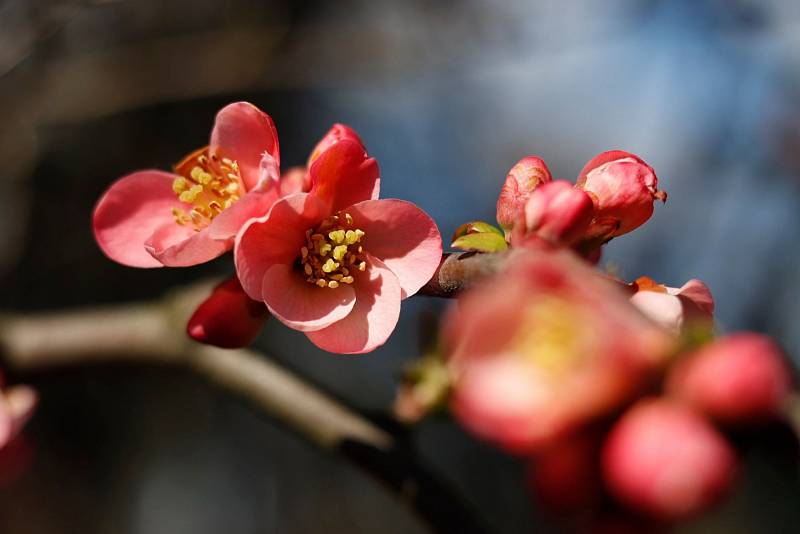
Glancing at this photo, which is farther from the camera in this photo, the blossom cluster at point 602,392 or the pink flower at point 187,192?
the pink flower at point 187,192

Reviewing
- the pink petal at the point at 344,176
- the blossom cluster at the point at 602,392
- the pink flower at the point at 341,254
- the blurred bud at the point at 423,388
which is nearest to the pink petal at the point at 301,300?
the pink flower at the point at 341,254

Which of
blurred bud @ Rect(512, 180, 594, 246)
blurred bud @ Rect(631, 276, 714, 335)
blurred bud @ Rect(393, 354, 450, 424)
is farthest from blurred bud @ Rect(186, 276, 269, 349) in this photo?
blurred bud @ Rect(631, 276, 714, 335)

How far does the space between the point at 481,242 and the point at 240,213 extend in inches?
13.6

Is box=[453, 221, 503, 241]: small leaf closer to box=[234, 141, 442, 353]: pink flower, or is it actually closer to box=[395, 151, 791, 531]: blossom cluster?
box=[234, 141, 442, 353]: pink flower

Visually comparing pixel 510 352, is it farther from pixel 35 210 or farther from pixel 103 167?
pixel 103 167

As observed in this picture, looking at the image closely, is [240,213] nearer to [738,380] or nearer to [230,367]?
[738,380]

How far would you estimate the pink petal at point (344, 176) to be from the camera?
105cm

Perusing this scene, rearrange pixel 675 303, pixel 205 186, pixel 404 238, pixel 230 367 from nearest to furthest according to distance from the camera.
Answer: pixel 675 303, pixel 404 238, pixel 205 186, pixel 230 367

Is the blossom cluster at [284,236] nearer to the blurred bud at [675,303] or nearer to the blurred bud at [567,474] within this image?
the blurred bud at [675,303]

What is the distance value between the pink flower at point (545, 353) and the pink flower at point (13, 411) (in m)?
1.10

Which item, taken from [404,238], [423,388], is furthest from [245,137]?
[423,388]

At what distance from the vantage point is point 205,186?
1.20 metres

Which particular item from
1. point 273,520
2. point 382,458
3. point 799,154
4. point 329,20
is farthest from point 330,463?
point 382,458

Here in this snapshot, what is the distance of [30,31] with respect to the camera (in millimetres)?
2490
